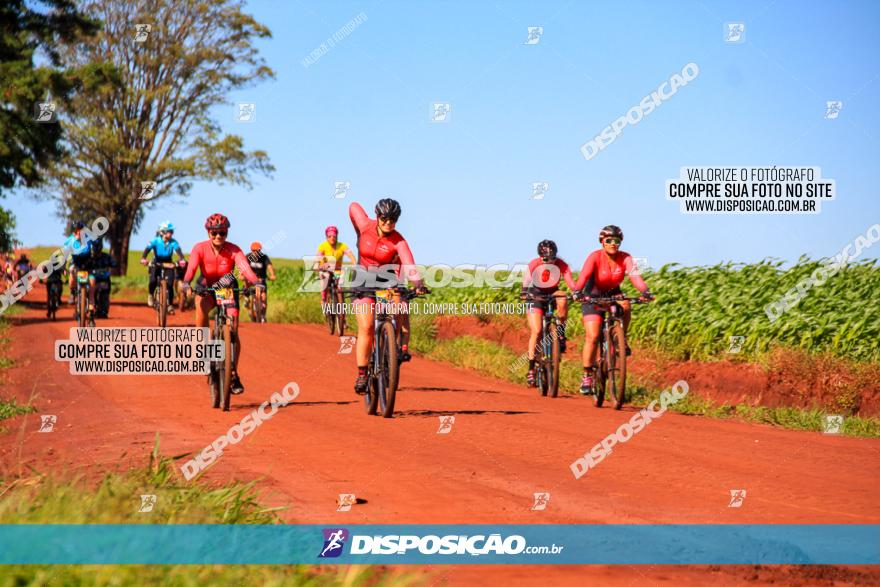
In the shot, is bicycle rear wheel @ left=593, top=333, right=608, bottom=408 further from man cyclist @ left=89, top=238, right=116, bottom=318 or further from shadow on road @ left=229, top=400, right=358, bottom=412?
man cyclist @ left=89, top=238, right=116, bottom=318

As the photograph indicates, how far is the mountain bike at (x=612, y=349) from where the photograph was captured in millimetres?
12422

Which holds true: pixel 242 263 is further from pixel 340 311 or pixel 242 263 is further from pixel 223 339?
pixel 340 311

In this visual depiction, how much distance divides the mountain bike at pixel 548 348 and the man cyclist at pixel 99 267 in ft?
32.1

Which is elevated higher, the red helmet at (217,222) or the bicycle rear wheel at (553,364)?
the red helmet at (217,222)

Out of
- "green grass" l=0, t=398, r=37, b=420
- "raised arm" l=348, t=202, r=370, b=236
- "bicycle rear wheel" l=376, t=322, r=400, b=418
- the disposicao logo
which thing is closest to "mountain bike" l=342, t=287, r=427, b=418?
"bicycle rear wheel" l=376, t=322, r=400, b=418

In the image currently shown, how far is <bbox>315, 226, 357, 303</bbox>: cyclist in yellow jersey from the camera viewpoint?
Result: 2009 cm

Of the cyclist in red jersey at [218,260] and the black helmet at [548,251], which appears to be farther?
the black helmet at [548,251]

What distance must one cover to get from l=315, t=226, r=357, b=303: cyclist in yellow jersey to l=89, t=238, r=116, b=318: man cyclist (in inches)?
175

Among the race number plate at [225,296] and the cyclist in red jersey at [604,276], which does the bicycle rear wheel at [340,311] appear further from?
the race number plate at [225,296]

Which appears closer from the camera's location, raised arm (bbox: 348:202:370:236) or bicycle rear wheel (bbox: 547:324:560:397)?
raised arm (bbox: 348:202:370:236)

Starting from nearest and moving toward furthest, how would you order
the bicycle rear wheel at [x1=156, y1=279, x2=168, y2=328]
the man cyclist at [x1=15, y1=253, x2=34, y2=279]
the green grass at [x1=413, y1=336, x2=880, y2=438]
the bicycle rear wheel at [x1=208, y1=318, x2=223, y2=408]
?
the bicycle rear wheel at [x1=208, y1=318, x2=223, y2=408], the green grass at [x1=413, y1=336, x2=880, y2=438], the bicycle rear wheel at [x1=156, y1=279, x2=168, y2=328], the man cyclist at [x1=15, y1=253, x2=34, y2=279]

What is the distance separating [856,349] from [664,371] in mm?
3137

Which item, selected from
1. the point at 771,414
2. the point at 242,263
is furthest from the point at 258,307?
the point at 771,414

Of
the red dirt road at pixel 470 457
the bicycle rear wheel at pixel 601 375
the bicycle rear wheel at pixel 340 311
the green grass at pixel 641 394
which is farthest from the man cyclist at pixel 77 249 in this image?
the bicycle rear wheel at pixel 601 375
